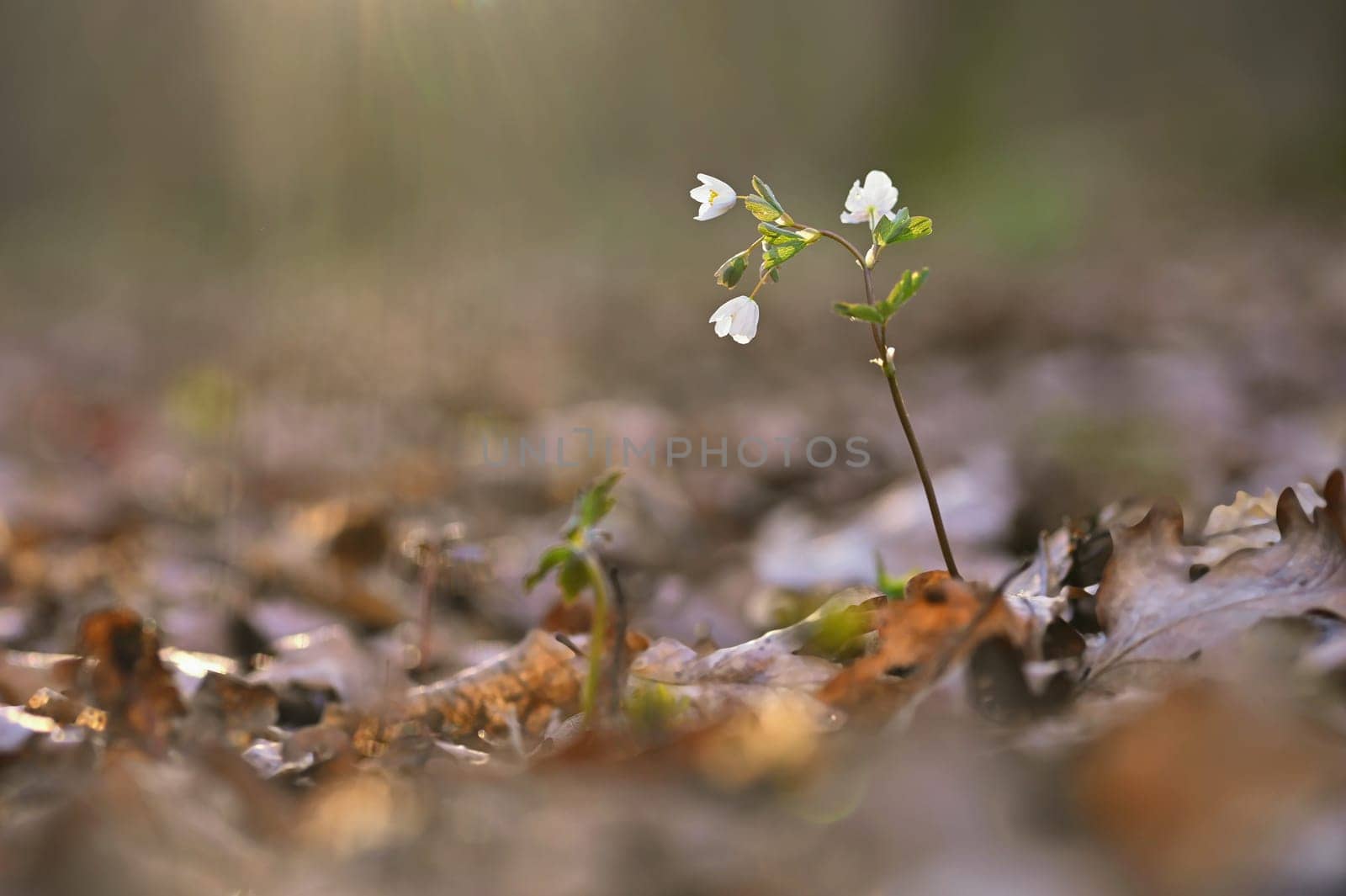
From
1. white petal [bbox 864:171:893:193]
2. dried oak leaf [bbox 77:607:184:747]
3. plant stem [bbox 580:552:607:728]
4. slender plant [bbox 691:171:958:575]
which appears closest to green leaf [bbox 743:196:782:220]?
slender plant [bbox 691:171:958:575]

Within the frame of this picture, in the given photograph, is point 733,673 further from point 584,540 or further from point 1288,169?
point 1288,169

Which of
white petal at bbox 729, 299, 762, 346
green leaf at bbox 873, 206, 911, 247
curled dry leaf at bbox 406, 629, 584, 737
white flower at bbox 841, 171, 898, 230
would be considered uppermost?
white flower at bbox 841, 171, 898, 230

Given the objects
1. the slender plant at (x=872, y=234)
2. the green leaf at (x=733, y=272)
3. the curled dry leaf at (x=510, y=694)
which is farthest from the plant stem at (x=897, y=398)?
the curled dry leaf at (x=510, y=694)

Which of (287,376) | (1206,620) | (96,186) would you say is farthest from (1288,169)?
(96,186)

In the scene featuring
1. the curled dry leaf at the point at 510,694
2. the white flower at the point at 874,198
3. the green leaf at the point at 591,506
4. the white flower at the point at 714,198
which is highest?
the white flower at the point at 714,198

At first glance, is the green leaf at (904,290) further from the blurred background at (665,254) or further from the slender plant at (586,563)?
the blurred background at (665,254)

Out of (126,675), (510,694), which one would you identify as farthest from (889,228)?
(126,675)

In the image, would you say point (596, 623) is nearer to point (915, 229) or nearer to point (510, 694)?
point (510, 694)

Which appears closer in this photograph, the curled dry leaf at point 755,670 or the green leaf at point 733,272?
the curled dry leaf at point 755,670

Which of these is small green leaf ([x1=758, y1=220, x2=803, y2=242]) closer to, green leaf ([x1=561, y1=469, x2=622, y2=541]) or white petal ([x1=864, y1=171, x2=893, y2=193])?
white petal ([x1=864, y1=171, x2=893, y2=193])
